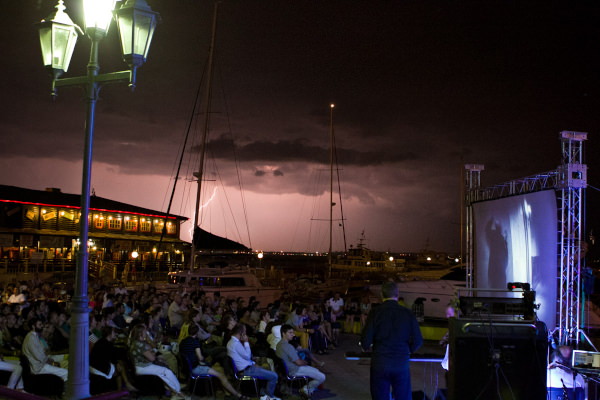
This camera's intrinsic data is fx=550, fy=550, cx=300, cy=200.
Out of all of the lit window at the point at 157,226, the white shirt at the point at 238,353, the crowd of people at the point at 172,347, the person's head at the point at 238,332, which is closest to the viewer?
the crowd of people at the point at 172,347

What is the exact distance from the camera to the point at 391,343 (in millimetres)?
5359

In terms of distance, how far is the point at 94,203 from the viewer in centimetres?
3662

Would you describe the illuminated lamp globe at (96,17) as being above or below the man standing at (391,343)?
above

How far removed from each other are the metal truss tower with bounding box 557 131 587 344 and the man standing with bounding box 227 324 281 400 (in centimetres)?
641

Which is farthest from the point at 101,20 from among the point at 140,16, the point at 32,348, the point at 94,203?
the point at 94,203

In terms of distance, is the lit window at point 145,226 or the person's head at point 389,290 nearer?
the person's head at point 389,290

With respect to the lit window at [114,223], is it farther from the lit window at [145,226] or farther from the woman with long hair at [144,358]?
the woman with long hair at [144,358]

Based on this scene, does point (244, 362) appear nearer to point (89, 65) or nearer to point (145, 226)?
point (89, 65)

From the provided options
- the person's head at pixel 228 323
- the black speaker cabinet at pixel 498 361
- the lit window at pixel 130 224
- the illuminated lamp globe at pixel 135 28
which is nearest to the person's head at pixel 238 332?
the person's head at pixel 228 323

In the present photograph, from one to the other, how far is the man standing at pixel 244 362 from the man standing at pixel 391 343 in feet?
11.2

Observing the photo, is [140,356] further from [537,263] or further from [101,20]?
[537,263]

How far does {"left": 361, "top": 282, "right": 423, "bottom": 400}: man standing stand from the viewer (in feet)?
17.6

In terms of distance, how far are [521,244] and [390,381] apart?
9.33 meters

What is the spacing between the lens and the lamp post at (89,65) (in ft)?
17.7
